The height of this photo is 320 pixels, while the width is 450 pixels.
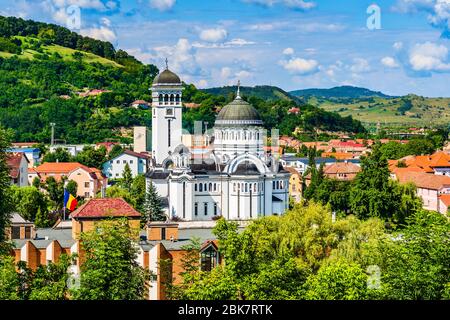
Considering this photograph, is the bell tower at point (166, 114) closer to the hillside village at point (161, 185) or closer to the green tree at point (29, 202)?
the hillside village at point (161, 185)

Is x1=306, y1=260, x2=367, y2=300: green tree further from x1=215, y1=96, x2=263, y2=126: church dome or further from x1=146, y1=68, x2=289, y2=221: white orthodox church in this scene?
x1=215, y1=96, x2=263, y2=126: church dome

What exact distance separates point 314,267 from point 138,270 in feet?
30.0

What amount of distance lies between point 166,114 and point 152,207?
10.4 meters

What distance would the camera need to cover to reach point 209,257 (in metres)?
29.6

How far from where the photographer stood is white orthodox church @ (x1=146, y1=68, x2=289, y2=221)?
5453 cm

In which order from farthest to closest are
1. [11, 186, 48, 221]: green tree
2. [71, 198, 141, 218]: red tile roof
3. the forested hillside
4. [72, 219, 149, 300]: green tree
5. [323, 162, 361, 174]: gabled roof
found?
the forested hillside
[323, 162, 361, 174]: gabled roof
[11, 186, 48, 221]: green tree
[71, 198, 141, 218]: red tile roof
[72, 219, 149, 300]: green tree

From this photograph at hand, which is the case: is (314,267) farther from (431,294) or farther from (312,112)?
(312,112)

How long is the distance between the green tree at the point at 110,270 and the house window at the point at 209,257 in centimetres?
505

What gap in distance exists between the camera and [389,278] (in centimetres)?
2148

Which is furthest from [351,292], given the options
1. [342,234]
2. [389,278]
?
[342,234]

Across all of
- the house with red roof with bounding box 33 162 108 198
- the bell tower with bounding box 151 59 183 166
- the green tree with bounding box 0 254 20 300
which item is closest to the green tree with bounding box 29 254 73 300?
the green tree with bounding box 0 254 20 300

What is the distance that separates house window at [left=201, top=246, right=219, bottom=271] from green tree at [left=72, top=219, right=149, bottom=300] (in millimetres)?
5051

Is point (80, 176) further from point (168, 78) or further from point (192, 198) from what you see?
point (192, 198)

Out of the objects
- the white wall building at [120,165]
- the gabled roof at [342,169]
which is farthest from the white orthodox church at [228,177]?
the white wall building at [120,165]
